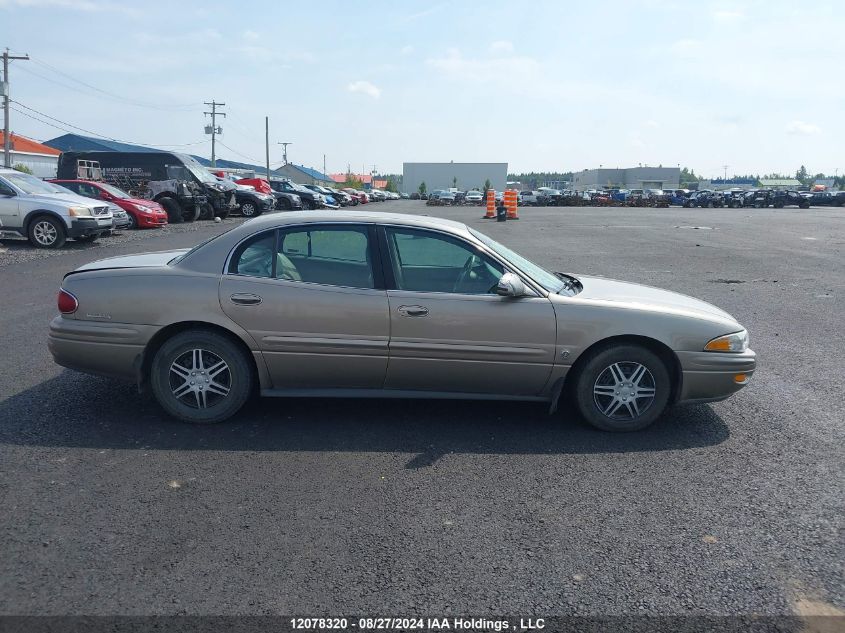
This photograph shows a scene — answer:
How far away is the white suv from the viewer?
15.0 metres

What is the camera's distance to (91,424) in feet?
15.5

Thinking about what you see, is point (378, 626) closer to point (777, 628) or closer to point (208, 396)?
point (777, 628)

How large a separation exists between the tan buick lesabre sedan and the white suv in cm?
1163

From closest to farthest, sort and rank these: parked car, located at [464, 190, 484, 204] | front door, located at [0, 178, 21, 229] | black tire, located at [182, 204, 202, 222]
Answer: front door, located at [0, 178, 21, 229]
black tire, located at [182, 204, 202, 222]
parked car, located at [464, 190, 484, 204]

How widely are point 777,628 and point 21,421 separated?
14.9 ft

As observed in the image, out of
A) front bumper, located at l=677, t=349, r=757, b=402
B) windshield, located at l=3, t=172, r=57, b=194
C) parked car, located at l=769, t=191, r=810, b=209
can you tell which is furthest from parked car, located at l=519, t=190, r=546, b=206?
front bumper, located at l=677, t=349, r=757, b=402

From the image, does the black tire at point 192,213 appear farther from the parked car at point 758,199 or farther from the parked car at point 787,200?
the parked car at point 787,200

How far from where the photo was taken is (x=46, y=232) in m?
15.2

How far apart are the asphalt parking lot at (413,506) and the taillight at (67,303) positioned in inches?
28.1

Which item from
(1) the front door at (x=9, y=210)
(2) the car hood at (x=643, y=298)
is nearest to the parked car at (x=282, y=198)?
(1) the front door at (x=9, y=210)

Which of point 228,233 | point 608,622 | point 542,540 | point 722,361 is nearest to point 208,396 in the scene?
point 228,233

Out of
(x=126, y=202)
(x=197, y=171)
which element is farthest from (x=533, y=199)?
(x=126, y=202)

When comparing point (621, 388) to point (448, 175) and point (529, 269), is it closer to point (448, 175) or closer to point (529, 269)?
point (529, 269)

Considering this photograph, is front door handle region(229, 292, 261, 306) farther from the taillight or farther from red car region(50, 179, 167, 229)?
red car region(50, 179, 167, 229)
